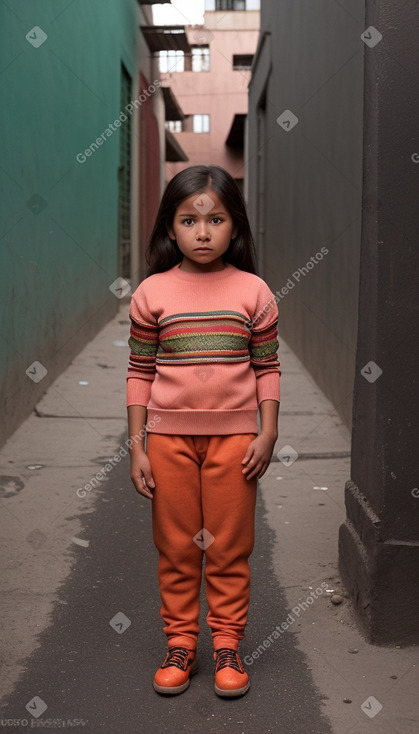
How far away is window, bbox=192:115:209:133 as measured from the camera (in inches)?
1216

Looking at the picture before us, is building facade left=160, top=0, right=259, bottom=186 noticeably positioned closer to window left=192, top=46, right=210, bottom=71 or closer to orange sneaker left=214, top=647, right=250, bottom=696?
window left=192, top=46, right=210, bottom=71

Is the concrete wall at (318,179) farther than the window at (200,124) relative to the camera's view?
No

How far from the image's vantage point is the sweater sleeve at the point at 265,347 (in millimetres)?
2576

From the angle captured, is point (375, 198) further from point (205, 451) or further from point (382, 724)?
point (382, 724)

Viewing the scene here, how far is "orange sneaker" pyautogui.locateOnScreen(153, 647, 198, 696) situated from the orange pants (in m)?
0.03

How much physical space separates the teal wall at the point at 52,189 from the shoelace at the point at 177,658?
9.35ft

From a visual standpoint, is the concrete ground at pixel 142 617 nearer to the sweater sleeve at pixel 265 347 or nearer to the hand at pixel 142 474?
the hand at pixel 142 474

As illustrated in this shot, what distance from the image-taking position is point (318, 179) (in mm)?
6977

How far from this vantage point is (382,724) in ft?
7.91

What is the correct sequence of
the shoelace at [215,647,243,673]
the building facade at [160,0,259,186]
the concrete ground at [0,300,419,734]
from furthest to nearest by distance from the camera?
the building facade at [160,0,259,186] → the shoelace at [215,647,243,673] → the concrete ground at [0,300,419,734]

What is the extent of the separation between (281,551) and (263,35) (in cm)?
1007

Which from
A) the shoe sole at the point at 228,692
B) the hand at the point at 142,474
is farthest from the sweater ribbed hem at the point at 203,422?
the shoe sole at the point at 228,692

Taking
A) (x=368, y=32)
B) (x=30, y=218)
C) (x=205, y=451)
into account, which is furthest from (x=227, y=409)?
→ (x=30, y=218)

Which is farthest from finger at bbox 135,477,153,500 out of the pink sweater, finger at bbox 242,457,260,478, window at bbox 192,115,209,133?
window at bbox 192,115,209,133
